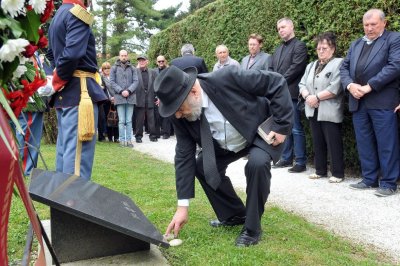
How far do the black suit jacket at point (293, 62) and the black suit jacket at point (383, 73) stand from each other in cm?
118

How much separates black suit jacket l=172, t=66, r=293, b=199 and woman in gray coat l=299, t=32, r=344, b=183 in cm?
252

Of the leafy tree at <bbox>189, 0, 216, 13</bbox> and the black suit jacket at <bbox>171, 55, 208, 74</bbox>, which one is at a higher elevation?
the leafy tree at <bbox>189, 0, 216, 13</bbox>

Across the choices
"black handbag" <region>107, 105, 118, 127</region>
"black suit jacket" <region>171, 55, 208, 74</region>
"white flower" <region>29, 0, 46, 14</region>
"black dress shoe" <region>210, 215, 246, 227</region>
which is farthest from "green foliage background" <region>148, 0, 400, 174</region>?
"white flower" <region>29, 0, 46, 14</region>

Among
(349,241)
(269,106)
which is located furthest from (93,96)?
(349,241)

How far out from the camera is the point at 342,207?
187 inches

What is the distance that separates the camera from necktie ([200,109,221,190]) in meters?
3.51

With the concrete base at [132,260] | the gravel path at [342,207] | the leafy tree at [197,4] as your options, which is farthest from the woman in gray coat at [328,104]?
the leafy tree at [197,4]

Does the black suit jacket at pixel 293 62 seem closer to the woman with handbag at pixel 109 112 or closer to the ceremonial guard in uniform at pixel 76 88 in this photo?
the ceremonial guard in uniform at pixel 76 88

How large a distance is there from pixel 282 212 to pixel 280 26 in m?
3.18

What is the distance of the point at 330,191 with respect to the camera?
5453 mm

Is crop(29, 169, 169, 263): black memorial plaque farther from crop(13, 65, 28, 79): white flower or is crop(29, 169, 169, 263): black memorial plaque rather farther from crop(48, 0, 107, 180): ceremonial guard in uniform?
crop(13, 65, 28, 79): white flower

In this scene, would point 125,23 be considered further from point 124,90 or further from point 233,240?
point 233,240

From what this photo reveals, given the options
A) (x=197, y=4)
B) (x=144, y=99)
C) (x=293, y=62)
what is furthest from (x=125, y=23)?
(x=293, y=62)

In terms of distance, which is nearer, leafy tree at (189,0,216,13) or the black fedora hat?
the black fedora hat
